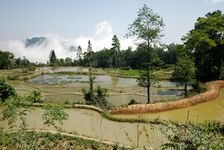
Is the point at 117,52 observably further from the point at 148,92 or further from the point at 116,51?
the point at 148,92

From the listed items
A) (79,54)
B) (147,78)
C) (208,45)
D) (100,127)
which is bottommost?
(100,127)

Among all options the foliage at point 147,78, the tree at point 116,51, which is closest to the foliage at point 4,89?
the foliage at point 147,78

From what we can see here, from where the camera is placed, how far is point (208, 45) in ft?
105

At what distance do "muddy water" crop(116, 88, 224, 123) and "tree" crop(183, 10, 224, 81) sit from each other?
1239cm

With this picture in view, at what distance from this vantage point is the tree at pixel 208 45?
32.0 m

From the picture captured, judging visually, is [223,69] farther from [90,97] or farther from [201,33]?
[90,97]

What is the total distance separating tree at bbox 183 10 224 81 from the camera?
32000 millimetres

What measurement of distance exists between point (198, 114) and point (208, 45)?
50.5 ft

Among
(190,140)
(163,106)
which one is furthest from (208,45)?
(190,140)

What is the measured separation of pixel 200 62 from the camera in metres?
35.9

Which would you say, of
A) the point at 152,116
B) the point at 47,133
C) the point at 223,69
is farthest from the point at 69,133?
the point at 223,69

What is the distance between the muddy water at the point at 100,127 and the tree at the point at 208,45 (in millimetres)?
17851

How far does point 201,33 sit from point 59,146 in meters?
23.9

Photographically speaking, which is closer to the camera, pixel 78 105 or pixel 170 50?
pixel 78 105
